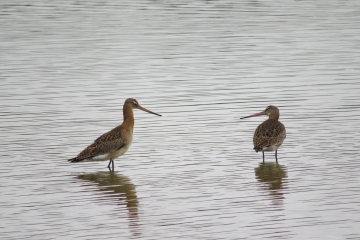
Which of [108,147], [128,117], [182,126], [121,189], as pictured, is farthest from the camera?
[182,126]

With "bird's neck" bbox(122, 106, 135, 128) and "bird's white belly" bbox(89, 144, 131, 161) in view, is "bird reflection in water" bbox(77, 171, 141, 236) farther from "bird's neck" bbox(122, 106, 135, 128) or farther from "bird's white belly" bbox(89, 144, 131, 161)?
"bird's neck" bbox(122, 106, 135, 128)

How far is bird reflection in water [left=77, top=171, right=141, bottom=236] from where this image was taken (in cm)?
873

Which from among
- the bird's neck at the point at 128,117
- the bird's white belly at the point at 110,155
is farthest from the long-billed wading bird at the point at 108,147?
the bird's neck at the point at 128,117

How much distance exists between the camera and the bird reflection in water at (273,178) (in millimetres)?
9609

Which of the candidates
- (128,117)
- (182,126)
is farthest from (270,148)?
(182,126)

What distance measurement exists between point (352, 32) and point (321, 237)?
782 inches

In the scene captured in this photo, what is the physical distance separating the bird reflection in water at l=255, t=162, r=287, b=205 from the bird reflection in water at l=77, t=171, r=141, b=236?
1719 millimetres

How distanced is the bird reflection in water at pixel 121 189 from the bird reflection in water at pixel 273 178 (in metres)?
1.72

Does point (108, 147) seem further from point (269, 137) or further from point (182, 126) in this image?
point (182, 126)

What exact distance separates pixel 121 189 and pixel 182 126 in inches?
167

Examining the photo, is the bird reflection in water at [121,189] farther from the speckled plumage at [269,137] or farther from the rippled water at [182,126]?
the speckled plumage at [269,137]

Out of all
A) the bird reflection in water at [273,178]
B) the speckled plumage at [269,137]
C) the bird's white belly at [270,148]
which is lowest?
the bird reflection in water at [273,178]

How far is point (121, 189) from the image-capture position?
10.2m

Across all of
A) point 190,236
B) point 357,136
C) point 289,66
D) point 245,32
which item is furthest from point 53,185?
point 245,32
